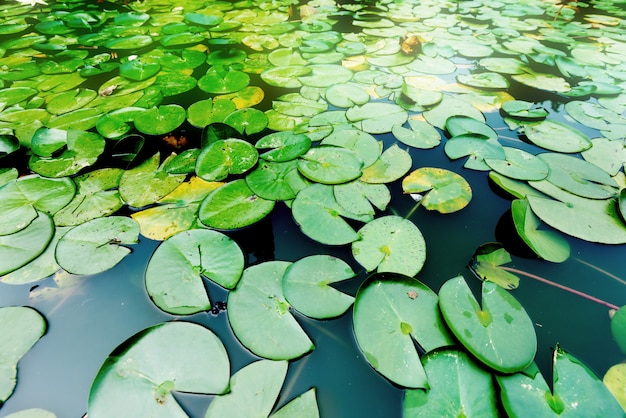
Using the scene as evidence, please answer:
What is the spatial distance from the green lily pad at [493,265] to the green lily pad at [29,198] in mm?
1642

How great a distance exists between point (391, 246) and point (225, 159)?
0.86 m

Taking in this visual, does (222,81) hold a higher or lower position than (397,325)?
higher

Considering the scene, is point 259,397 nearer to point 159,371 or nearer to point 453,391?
point 159,371

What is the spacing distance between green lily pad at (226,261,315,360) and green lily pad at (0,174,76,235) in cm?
90

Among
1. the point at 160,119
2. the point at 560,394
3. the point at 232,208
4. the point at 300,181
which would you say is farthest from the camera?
the point at 160,119

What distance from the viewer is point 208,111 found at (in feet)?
5.81

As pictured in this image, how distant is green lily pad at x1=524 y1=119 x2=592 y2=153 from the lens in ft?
4.94

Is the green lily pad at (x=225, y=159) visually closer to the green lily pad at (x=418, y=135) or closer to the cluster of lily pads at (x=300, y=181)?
the cluster of lily pads at (x=300, y=181)

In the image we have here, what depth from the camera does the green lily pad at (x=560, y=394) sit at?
722mm

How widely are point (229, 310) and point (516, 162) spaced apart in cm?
141

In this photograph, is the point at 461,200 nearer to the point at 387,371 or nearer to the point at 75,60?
the point at 387,371

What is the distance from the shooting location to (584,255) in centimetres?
109

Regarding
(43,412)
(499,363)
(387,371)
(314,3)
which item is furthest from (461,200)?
(314,3)

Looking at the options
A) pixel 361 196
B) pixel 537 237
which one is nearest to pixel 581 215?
pixel 537 237
